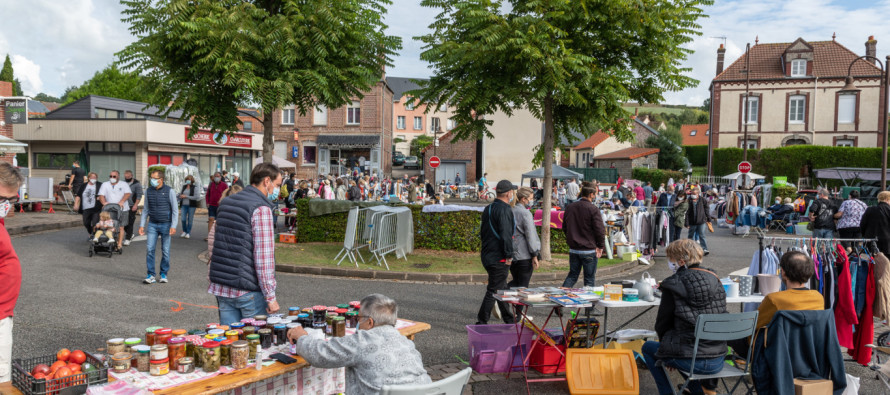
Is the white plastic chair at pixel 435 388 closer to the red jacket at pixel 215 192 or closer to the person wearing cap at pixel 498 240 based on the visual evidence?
the person wearing cap at pixel 498 240

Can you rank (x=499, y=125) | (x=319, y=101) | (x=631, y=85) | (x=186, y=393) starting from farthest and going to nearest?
1. (x=499, y=125)
2. (x=319, y=101)
3. (x=631, y=85)
4. (x=186, y=393)

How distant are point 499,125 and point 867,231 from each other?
111 feet

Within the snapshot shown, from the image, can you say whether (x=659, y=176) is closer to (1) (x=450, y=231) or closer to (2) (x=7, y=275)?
(1) (x=450, y=231)

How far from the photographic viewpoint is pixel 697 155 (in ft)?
180

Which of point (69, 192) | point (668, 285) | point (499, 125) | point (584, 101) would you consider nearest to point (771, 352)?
point (668, 285)

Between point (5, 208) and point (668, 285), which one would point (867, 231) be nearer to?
point (668, 285)

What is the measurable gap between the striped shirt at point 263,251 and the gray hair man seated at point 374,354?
1144 millimetres

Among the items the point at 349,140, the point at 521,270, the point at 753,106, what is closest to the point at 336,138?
the point at 349,140

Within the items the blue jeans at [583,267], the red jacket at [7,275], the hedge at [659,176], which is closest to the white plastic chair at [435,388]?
the red jacket at [7,275]

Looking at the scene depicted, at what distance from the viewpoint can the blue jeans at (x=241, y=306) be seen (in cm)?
450

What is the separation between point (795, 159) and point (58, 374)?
145ft

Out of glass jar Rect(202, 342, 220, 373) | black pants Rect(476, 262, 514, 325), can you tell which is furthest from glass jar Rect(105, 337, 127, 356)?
black pants Rect(476, 262, 514, 325)

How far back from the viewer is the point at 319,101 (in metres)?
12.3

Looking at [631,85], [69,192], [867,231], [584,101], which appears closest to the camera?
[867,231]
